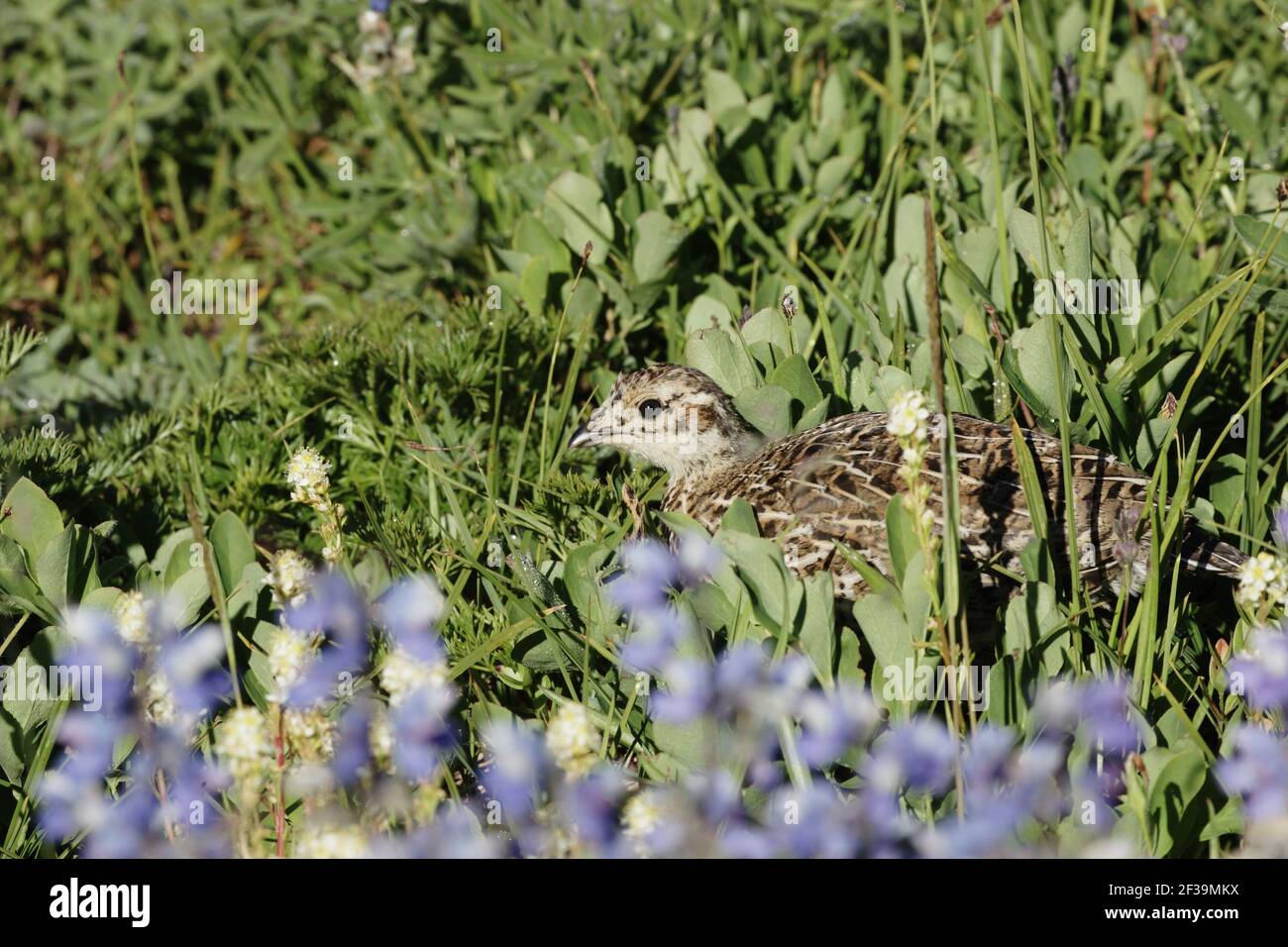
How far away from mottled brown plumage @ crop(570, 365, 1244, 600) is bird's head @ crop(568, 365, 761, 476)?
1 centimetres

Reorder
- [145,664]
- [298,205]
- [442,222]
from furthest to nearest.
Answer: [298,205] < [442,222] < [145,664]

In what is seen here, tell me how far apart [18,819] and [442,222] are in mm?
3035

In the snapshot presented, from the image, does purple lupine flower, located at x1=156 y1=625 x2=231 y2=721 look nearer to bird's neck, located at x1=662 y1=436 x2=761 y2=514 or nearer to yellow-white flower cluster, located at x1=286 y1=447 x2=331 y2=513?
yellow-white flower cluster, located at x1=286 y1=447 x2=331 y2=513

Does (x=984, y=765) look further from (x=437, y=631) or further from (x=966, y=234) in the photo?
(x=966, y=234)

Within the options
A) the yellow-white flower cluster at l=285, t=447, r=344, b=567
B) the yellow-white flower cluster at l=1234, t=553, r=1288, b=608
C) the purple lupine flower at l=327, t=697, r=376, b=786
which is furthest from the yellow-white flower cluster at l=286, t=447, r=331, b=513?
the yellow-white flower cluster at l=1234, t=553, r=1288, b=608

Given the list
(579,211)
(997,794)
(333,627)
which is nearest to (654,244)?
(579,211)

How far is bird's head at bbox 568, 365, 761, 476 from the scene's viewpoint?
4.23m

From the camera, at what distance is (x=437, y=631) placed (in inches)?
144

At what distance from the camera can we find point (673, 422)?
4234 mm

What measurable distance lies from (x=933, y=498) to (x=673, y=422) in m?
0.98

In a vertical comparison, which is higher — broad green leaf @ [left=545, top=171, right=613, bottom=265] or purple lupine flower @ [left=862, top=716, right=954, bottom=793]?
broad green leaf @ [left=545, top=171, right=613, bottom=265]

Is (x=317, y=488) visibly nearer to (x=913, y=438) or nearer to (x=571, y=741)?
(x=571, y=741)
